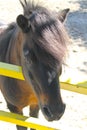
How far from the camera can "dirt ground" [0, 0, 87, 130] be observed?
3920 mm

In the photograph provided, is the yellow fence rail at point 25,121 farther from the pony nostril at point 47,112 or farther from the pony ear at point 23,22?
the pony ear at point 23,22

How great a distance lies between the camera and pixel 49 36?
7.25 feet

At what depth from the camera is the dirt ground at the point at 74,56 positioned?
3.92 meters

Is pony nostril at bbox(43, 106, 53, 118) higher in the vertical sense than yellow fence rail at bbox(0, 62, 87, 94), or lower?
lower

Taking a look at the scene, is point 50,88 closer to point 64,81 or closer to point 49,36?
point 64,81

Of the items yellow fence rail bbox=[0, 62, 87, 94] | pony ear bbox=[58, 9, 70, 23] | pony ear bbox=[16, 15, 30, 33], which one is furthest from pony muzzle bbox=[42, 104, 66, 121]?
pony ear bbox=[58, 9, 70, 23]

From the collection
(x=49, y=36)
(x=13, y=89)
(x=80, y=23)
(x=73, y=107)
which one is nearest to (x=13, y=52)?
(x=13, y=89)

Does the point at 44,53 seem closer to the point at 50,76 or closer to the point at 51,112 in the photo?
the point at 50,76

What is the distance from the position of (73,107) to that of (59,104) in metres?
2.14

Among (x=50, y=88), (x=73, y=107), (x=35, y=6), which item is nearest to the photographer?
(x=50, y=88)

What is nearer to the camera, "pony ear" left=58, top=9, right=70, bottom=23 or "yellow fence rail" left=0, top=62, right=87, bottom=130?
"yellow fence rail" left=0, top=62, right=87, bottom=130

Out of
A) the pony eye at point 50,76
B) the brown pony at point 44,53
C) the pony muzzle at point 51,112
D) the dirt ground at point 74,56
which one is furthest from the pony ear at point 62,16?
the pony muzzle at point 51,112

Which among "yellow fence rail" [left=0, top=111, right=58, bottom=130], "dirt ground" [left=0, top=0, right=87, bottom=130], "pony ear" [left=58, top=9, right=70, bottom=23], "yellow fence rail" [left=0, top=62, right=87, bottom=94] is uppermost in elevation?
"pony ear" [left=58, top=9, right=70, bottom=23]

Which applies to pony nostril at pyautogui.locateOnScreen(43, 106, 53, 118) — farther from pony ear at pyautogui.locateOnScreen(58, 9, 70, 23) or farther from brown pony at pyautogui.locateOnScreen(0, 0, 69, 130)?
pony ear at pyautogui.locateOnScreen(58, 9, 70, 23)
